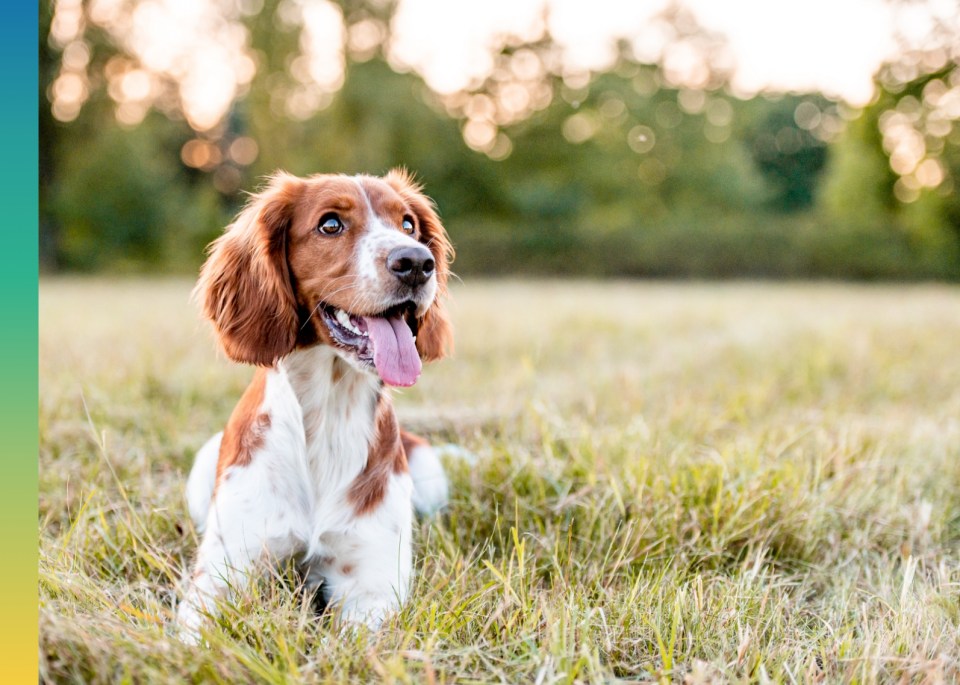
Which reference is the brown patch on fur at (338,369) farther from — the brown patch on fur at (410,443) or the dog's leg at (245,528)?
the brown patch on fur at (410,443)

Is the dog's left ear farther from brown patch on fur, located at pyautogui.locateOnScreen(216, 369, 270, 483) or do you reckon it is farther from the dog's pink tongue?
brown patch on fur, located at pyautogui.locateOnScreen(216, 369, 270, 483)

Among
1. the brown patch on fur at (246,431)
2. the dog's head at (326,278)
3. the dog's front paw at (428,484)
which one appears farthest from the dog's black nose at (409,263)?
the dog's front paw at (428,484)

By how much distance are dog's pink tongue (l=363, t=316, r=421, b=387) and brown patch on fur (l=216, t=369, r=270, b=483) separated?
0.42m

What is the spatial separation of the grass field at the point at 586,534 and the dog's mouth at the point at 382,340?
1.81 ft

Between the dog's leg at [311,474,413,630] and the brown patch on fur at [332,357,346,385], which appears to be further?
the brown patch on fur at [332,357,346,385]

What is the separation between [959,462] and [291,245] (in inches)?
118

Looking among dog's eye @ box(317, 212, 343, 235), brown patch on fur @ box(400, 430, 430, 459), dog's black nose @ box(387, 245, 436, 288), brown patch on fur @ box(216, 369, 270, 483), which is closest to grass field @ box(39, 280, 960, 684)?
brown patch on fur @ box(400, 430, 430, 459)

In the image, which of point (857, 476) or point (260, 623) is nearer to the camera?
point (260, 623)

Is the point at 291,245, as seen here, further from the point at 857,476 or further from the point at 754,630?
the point at 857,476

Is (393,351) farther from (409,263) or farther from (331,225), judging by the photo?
(331,225)

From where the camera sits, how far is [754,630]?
2.08 m

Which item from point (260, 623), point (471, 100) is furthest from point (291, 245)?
point (471, 100)

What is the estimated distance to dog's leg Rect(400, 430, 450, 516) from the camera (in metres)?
3.05

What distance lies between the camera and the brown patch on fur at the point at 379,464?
2537mm
